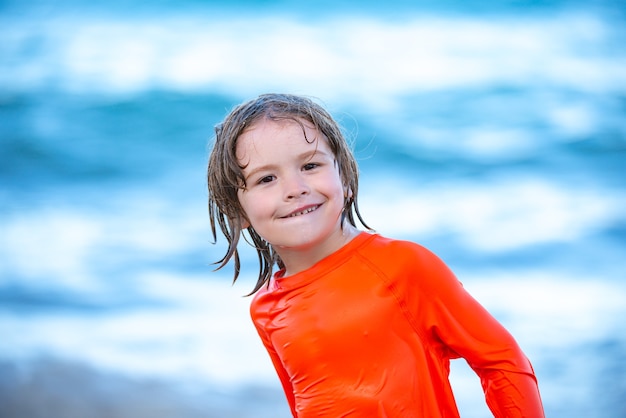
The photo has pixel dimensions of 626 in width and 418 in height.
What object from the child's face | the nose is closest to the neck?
the child's face

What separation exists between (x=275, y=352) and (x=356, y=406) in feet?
0.79

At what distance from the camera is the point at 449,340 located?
1.33 meters

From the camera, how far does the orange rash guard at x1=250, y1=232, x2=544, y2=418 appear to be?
1.30m

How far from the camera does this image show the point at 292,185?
1.35 m

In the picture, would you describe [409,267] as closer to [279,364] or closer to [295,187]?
[295,187]

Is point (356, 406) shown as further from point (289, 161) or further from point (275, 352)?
point (289, 161)

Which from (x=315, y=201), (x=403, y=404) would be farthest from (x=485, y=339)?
(x=315, y=201)

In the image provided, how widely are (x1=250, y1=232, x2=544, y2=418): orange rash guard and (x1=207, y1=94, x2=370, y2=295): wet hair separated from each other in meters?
0.17

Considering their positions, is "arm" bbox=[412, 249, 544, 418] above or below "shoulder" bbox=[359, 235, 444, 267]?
below

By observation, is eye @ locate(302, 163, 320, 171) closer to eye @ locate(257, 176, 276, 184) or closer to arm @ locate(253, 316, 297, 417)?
eye @ locate(257, 176, 276, 184)

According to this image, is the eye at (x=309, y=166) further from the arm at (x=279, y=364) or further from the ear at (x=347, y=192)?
the arm at (x=279, y=364)

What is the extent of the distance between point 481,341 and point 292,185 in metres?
0.41

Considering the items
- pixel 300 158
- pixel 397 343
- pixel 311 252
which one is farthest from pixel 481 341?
pixel 300 158

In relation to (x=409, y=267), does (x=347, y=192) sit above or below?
above
